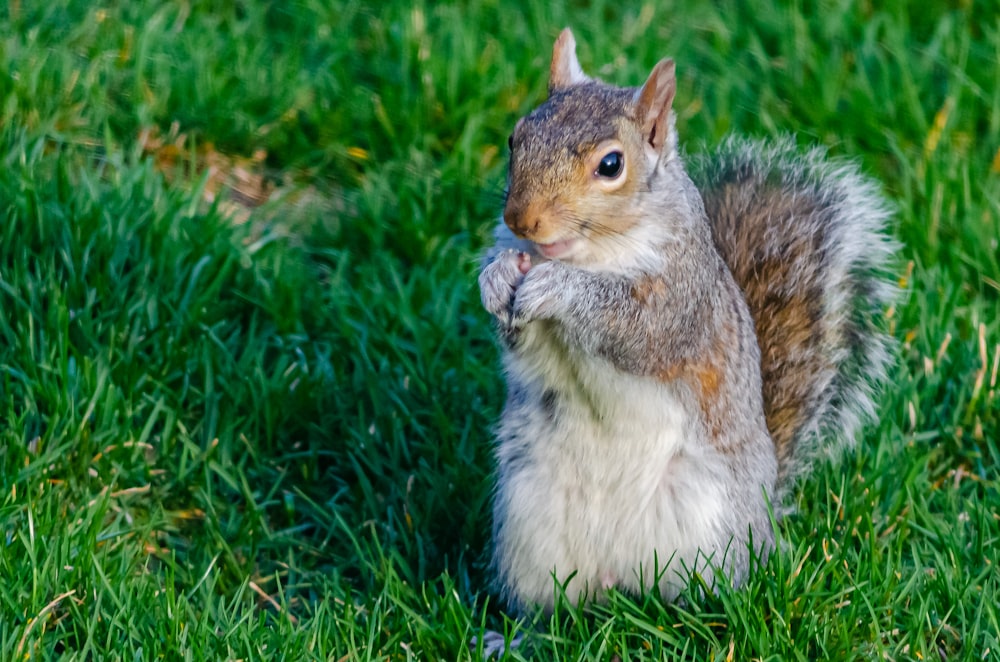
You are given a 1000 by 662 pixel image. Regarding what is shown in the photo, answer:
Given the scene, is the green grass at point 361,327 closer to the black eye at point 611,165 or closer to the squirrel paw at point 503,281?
the squirrel paw at point 503,281

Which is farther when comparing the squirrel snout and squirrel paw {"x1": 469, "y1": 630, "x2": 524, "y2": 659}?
squirrel paw {"x1": 469, "y1": 630, "x2": 524, "y2": 659}

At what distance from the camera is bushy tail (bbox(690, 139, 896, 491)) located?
2461 mm

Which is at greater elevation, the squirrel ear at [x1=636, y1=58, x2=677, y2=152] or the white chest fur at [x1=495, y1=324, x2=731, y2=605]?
the squirrel ear at [x1=636, y1=58, x2=677, y2=152]

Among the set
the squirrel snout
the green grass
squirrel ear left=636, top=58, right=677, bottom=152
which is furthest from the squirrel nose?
the green grass

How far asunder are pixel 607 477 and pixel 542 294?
1.03 ft

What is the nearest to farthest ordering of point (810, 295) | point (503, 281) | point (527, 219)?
point (527, 219) < point (503, 281) < point (810, 295)

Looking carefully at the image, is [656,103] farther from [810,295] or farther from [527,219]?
[810,295]

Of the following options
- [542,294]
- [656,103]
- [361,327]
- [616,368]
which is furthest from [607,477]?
[361,327]

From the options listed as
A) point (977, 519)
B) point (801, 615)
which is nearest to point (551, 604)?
point (801, 615)

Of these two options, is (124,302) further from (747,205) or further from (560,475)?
(747,205)

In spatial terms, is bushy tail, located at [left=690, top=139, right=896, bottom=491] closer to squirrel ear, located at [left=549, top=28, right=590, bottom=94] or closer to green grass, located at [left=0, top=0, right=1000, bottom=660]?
green grass, located at [left=0, top=0, right=1000, bottom=660]

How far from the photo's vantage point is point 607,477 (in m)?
2.19

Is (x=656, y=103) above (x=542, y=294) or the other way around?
above

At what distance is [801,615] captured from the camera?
212 cm
